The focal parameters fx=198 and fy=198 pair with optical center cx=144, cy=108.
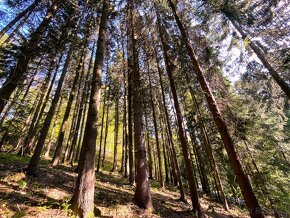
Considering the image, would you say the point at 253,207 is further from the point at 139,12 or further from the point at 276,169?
the point at 276,169

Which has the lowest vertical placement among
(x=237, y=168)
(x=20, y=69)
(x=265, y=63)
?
(x=237, y=168)

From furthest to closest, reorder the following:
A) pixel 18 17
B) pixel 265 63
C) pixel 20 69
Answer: pixel 265 63
pixel 18 17
pixel 20 69

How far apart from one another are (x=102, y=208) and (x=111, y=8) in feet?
27.1

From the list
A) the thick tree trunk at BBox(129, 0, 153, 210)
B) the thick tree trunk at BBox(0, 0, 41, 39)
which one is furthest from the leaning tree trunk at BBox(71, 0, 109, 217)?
the thick tree trunk at BBox(0, 0, 41, 39)

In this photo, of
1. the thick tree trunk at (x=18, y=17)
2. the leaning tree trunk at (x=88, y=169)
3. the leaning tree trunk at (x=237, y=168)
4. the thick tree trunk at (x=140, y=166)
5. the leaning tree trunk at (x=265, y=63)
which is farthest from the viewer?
the leaning tree trunk at (x=265, y=63)

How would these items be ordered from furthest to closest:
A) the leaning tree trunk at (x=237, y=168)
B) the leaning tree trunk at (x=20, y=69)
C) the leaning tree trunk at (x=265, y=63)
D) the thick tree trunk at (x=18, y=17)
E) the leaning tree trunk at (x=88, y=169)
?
Result: the leaning tree trunk at (x=265, y=63), the thick tree trunk at (x=18, y=17), the leaning tree trunk at (x=20, y=69), the leaning tree trunk at (x=237, y=168), the leaning tree trunk at (x=88, y=169)

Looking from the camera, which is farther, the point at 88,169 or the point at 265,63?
the point at 265,63

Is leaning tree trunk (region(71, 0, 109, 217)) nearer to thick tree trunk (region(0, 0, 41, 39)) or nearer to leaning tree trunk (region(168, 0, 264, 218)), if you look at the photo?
leaning tree trunk (region(168, 0, 264, 218))

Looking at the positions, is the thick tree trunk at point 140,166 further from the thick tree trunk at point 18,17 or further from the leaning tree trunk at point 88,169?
the thick tree trunk at point 18,17

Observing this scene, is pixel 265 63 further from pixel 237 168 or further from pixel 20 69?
pixel 20 69

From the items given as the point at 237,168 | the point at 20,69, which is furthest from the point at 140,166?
the point at 20,69

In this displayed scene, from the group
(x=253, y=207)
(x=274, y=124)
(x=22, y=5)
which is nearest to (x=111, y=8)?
(x=22, y=5)

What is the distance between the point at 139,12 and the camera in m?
11.4

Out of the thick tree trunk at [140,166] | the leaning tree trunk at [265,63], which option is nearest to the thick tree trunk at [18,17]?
the thick tree trunk at [140,166]
